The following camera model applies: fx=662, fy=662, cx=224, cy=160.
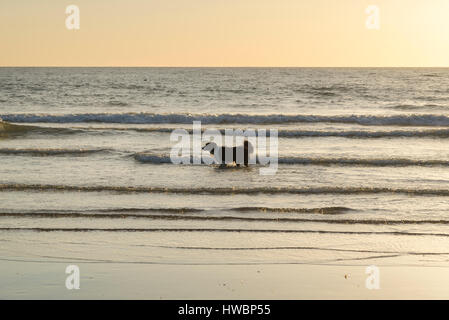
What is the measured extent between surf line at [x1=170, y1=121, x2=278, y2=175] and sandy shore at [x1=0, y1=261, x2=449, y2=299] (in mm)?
6669

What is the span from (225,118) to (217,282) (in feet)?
67.2

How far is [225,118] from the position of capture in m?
26.6

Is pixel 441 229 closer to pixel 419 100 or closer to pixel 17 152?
pixel 17 152

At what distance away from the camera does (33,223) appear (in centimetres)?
880

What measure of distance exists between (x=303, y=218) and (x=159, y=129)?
44.1 feet

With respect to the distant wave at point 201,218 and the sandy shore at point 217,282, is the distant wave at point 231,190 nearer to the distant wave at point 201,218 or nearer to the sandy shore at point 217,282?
the distant wave at point 201,218

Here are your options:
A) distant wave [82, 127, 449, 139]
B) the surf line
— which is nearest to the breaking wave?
the surf line

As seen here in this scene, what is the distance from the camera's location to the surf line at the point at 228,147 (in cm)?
1430

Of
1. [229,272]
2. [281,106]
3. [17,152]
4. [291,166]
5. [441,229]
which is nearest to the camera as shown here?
[229,272]

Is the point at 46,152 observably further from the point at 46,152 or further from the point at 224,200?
the point at 224,200

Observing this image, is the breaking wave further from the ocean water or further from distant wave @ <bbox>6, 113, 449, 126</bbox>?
distant wave @ <bbox>6, 113, 449, 126</bbox>

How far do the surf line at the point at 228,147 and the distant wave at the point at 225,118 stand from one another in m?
1.64
